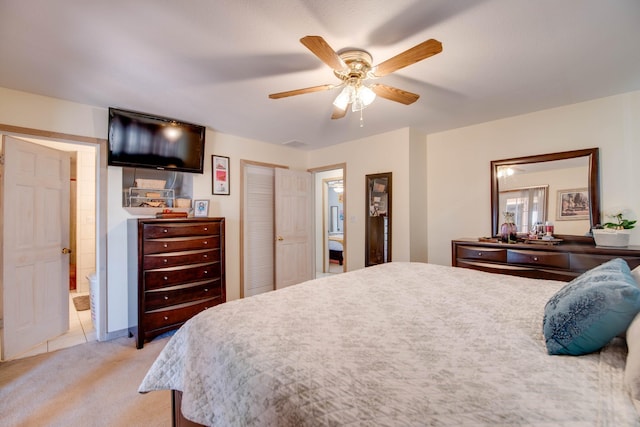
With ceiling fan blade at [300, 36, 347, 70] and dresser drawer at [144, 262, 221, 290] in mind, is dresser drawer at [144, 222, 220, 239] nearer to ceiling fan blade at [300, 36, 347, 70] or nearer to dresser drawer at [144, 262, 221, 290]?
dresser drawer at [144, 262, 221, 290]

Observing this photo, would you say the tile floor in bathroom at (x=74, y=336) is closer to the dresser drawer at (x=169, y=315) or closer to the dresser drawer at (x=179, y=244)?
the dresser drawer at (x=169, y=315)

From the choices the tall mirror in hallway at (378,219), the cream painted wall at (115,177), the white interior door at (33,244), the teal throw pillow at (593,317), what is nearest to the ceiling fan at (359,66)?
the teal throw pillow at (593,317)

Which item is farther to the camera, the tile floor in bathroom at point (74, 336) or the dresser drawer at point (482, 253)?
the dresser drawer at point (482, 253)

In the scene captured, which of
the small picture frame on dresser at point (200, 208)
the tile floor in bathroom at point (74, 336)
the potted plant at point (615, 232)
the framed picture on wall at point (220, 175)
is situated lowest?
the tile floor in bathroom at point (74, 336)

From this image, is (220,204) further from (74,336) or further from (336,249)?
Result: (336,249)

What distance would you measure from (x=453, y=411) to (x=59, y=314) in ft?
12.8

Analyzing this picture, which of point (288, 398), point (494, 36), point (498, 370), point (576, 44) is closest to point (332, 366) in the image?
point (288, 398)

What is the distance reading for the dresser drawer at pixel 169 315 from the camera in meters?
2.72

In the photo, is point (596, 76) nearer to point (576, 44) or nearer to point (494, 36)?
point (576, 44)

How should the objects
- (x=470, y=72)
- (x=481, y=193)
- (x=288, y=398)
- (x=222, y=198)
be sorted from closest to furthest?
(x=288, y=398), (x=470, y=72), (x=481, y=193), (x=222, y=198)

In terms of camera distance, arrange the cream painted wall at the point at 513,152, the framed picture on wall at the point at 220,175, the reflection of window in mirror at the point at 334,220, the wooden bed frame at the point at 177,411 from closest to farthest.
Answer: the wooden bed frame at the point at 177,411 → the cream painted wall at the point at 513,152 → the framed picture on wall at the point at 220,175 → the reflection of window in mirror at the point at 334,220

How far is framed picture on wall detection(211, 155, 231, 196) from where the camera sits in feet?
12.3

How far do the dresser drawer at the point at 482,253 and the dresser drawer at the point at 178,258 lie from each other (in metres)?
2.87

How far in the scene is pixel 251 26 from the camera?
1.66 metres
